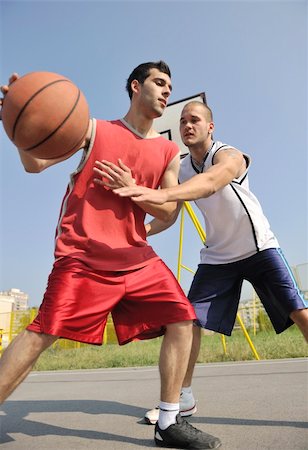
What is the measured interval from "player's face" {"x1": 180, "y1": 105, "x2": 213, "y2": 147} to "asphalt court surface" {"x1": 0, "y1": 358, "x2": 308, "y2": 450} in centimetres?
198

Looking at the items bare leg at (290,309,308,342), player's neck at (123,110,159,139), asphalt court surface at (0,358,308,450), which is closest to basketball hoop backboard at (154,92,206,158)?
asphalt court surface at (0,358,308,450)

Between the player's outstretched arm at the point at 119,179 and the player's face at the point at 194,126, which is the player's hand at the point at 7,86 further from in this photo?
the player's face at the point at 194,126

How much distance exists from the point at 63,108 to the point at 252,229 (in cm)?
163

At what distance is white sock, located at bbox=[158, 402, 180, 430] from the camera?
265cm

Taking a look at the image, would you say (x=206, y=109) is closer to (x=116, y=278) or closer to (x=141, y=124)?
(x=141, y=124)

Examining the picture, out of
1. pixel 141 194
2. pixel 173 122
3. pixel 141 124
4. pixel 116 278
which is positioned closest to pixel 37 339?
pixel 116 278

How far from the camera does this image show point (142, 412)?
3.67 metres

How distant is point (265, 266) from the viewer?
11.0 ft

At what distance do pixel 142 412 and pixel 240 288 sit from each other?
1.22 m

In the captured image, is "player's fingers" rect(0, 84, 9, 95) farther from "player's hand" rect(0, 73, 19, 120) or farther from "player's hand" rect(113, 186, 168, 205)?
"player's hand" rect(113, 186, 168, 205)

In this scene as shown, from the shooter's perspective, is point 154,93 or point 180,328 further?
point 154,93

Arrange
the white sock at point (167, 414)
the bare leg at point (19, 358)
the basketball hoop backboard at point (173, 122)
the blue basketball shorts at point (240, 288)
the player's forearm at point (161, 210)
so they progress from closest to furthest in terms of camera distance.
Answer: the bare leg at point (19, 358)
the white sock at point (167, 414)
the player's forearm at point (161, 210)
the blue basketball shorts at point (240, 288)
the basketball hoop backboard at point (173, 122)

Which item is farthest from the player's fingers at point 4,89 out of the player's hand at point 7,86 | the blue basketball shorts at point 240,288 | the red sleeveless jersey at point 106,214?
the blue basketball shorts at point 240,288

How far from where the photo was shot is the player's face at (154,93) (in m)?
3.04
